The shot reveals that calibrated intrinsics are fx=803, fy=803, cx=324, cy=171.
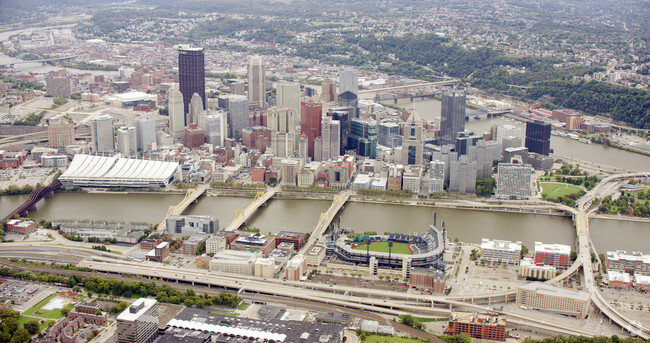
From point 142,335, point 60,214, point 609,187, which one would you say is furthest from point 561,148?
point 142,335

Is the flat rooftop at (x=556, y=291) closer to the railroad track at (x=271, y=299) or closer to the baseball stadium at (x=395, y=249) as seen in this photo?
the baseball stadium at (x=395, y=249)

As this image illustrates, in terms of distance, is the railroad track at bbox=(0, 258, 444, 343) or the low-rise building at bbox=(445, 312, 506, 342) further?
the railroad track at bbox=(0, 258, 444, 343)

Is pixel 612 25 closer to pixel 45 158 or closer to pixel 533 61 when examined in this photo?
pixel 533 61

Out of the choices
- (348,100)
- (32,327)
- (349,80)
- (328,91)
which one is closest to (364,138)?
(348,100)

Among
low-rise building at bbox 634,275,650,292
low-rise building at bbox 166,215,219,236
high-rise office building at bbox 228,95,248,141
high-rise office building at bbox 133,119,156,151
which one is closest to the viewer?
low-rise building at bbox 634,275,650,292

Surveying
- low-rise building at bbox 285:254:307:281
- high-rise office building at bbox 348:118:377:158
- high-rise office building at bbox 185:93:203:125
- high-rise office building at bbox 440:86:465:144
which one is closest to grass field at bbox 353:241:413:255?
low-rise building at bbox 285:254:307:281

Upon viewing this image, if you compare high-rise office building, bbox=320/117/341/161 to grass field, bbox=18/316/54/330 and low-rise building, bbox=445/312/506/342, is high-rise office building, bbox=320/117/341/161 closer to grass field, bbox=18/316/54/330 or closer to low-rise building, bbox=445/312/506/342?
low-rise building, bbox=445/312/506/342

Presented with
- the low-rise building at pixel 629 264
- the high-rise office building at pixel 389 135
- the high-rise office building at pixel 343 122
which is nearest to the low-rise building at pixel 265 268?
the low-rise building at pixel 629 264
